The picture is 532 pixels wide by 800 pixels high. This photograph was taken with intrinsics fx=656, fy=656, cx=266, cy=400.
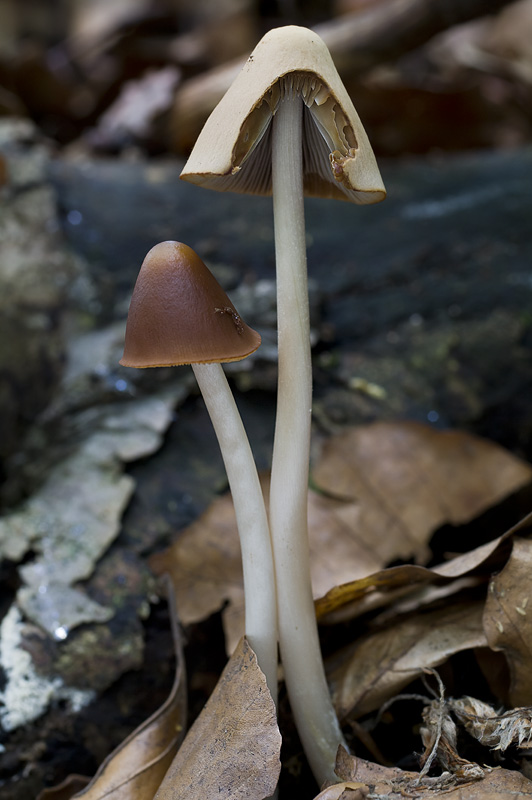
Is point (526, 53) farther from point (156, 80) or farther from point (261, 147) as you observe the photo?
point (261, 147)

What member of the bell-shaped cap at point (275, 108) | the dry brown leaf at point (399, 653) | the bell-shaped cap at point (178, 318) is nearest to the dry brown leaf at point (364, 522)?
the dry brown leaf at point (399, 653)

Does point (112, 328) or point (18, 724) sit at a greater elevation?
point (112, 328)

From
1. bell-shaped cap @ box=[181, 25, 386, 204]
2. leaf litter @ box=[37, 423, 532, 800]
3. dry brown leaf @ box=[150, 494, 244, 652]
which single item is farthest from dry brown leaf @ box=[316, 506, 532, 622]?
bell-shaped cap @ box=[181, 25, 386, 204]

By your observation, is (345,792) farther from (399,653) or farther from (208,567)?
(208,567)

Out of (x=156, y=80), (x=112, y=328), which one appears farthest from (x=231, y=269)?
(x=156, y=80)

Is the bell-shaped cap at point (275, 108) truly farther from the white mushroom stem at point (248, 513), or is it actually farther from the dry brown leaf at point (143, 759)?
the dry brown leaf at point (143, 759)

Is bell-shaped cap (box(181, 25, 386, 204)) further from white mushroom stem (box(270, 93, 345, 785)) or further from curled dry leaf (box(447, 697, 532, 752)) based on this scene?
curled dry leaf (box(447, 697, 532, 752))
